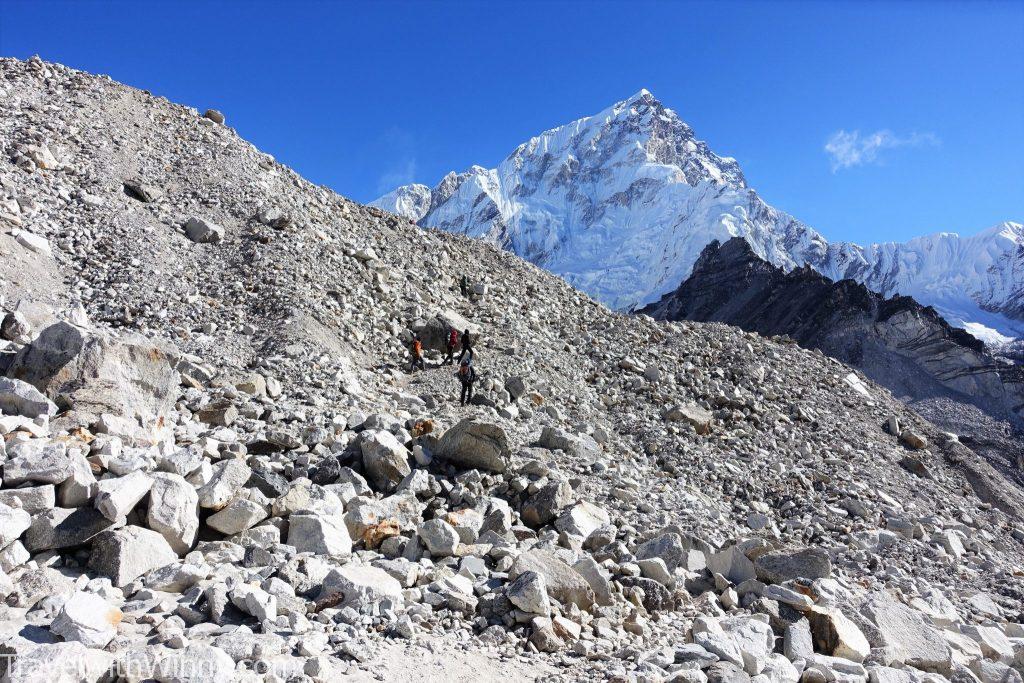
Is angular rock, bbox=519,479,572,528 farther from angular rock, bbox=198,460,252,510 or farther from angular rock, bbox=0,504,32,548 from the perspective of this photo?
angular rock, bbox=0,504,32,548

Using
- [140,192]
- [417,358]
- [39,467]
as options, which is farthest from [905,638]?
[140,192]

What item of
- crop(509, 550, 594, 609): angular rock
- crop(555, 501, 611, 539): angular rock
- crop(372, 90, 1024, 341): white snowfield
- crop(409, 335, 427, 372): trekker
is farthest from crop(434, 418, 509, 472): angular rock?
crop(372, 90, 1024, 341): white snowfield

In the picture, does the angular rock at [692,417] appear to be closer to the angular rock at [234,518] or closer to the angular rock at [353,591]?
the angular rock at [353,591]

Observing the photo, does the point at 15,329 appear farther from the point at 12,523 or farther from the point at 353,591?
the point at 353,591

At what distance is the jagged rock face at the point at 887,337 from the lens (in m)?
51.1

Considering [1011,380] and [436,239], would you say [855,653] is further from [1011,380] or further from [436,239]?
[1011,380]

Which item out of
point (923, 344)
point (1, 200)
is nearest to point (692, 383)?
point (1, 200)

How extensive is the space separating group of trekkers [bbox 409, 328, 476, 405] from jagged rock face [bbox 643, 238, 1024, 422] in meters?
46.8

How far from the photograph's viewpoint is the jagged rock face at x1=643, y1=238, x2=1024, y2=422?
5106 cm

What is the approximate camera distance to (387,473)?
776cm

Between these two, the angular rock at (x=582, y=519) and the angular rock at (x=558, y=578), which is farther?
the angular rock at (x=582, y=519)

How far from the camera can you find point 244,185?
741 inches

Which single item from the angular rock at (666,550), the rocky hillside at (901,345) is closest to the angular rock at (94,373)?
the angular rock at (666,550)

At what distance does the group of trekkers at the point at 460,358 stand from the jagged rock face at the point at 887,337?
46811 mm
